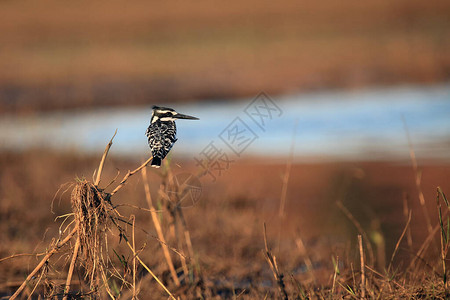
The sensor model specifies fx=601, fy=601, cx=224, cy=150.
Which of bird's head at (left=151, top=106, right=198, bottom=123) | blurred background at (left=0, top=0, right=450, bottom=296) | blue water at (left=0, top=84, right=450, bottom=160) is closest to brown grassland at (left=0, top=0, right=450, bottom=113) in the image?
blurred background at (left=0, top=0, right=450, bottom=296)

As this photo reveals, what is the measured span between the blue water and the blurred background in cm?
4

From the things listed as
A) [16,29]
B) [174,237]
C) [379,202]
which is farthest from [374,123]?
[16,29]

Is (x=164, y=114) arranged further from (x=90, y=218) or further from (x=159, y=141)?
(x=90, y=218)

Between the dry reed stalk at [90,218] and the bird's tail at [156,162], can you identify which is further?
the bird's tail at [156,162]

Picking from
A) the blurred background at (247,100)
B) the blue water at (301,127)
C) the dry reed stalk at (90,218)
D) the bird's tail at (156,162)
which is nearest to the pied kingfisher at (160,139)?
the bird's tail at (156,162)

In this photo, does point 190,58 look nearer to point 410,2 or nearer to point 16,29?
point 16,29

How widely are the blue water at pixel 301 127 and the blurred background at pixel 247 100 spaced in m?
0.04

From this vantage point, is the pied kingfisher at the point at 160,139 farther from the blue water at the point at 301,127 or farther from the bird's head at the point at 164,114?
the blue water at the point at 301,127

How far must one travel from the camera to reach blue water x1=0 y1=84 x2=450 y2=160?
9.75m

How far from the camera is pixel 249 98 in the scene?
1477 centimetres

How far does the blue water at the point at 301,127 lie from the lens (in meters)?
9.75

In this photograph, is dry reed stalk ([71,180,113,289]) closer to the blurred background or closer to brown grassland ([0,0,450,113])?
the blurred background

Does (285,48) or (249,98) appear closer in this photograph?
(249,98)

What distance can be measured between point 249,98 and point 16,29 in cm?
975
